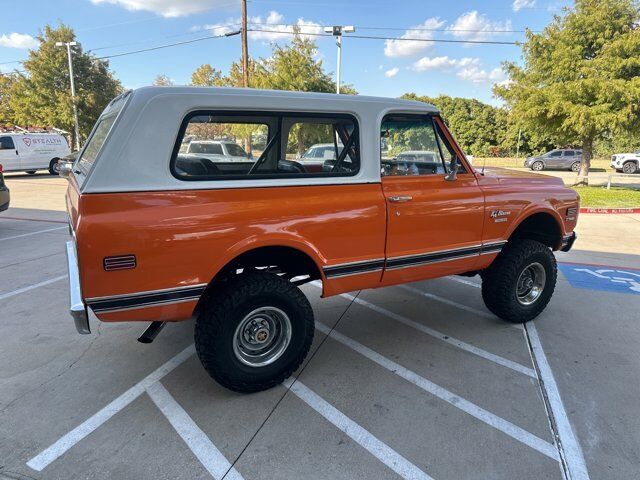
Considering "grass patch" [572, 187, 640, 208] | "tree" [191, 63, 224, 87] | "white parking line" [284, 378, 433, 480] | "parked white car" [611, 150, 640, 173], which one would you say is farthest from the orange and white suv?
"tree" [191, 63, 224, 87]

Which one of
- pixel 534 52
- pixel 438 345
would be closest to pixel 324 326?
pixel 438 345

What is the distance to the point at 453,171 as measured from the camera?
354 cm

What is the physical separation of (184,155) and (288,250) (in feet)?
3.10

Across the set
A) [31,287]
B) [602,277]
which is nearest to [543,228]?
[602,277]

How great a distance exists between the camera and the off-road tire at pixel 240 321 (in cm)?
271

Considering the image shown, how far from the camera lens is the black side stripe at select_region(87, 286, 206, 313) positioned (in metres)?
2.38

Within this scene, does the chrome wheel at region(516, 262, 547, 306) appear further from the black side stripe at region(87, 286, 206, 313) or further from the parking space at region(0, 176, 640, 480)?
the black side stripe at region(87, 286, 206, 313)

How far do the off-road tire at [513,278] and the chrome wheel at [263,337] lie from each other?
215cm

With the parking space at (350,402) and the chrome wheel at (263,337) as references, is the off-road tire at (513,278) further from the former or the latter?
the chrome wheel at (263,337)

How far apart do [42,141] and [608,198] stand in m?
23.2

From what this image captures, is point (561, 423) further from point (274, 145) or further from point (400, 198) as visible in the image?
point (274, 145)

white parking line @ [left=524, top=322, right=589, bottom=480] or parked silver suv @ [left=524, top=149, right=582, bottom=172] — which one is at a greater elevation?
parked silver suv @ [left=524, top=149, right=582, bottom=172]

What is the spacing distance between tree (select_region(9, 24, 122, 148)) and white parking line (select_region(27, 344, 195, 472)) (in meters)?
28.2

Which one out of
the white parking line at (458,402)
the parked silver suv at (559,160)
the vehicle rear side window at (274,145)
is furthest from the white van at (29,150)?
the parked silver suv at (559,160)
